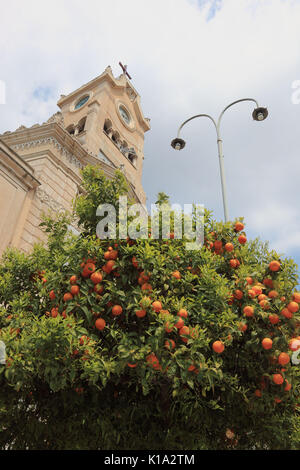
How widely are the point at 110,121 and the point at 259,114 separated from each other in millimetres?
23344

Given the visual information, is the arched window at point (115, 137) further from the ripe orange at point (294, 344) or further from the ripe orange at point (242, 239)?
the ripe orange at point (294, 344)

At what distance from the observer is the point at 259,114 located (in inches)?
445

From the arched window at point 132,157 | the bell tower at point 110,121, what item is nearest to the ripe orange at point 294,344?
the bell tower at point 110,121

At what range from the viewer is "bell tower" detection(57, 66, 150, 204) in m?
28.8

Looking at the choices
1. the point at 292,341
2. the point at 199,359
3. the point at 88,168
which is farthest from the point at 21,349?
the point at 292,341

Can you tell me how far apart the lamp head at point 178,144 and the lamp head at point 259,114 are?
289cm

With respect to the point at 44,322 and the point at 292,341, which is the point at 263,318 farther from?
the point at 44,322

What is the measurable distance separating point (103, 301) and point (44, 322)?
1.02 metres

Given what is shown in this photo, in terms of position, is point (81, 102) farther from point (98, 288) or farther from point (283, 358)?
point (283, 358)

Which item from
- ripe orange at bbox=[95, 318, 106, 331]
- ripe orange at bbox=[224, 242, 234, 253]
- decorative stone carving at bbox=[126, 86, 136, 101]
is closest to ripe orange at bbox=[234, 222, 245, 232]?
ripe orange at bbox=[224, 242, 234, 253]

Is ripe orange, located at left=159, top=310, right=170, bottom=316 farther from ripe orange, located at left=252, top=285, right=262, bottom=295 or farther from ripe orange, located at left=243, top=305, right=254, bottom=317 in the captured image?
ripe orange, located at left=252, top=285, right=262, bottom=295

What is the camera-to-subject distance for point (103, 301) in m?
5.32

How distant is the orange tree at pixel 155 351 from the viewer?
15.5 feet

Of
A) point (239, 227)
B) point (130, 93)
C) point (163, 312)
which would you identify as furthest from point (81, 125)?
point (163, 312)
